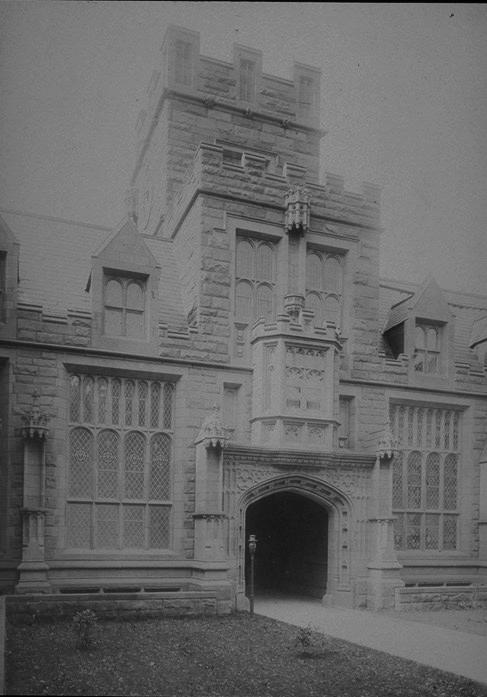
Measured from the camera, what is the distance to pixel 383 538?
1592 centimetres

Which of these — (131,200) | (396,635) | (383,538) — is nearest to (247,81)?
(131,200)

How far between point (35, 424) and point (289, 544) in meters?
8.06

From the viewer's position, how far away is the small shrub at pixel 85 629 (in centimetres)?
990

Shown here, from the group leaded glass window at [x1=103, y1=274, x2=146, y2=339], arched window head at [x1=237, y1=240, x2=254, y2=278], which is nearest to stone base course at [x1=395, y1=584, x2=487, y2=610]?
arched window head at [x1=237, y1=240, x2=254, y2=278]

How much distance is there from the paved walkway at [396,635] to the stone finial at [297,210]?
28.9 ft

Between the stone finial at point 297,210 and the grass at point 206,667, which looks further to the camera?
the stone finial at point 297,210

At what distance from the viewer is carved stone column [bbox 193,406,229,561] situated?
47.8 ft

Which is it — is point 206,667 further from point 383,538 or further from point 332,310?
point 332,310

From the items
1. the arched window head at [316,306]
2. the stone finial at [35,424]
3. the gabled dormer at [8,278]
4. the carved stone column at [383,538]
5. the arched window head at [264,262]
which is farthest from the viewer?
the arched window head at [316,306]

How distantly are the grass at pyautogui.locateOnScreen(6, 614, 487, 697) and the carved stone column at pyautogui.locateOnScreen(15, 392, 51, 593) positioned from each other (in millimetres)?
1934

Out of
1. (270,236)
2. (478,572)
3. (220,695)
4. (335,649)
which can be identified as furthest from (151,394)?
(478,572)

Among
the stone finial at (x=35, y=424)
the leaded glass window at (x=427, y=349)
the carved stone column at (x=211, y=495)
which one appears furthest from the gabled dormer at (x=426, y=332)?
the stone finial at (x=35, y=424)

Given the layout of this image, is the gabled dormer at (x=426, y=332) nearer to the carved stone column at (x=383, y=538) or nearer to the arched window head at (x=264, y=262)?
the carved stone column at (x=383, y=538)

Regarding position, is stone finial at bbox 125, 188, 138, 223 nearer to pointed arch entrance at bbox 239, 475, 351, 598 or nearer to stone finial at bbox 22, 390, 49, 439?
pointed arch entrance at bbox 239, 475, 351, 598
